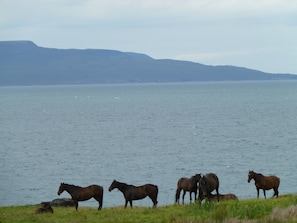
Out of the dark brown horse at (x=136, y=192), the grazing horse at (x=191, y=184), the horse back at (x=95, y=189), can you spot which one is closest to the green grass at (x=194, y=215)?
the horse back at (x=95, y=189)

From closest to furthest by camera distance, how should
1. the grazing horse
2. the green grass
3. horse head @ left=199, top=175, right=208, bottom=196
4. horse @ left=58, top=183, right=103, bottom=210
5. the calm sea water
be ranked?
the green grass
horse head @ left=199, top=175, right=208, bottom=196
horse @ left=58, top=183, right=103, bottom=210
the grazing horse
the calm sea water

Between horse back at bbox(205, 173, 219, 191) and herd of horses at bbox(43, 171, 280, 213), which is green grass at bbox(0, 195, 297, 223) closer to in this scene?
herd of horses at bbox(43, 171, 280, 213)

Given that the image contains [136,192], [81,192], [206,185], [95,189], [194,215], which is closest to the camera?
[194,215]

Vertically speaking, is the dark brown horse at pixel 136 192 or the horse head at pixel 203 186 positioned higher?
the horse head at pixel 203 186

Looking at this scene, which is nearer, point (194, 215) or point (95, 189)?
point (194, 215)

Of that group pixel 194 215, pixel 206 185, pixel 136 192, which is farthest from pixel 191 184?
pixel 194 215

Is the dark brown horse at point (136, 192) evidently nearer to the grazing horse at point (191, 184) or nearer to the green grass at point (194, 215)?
the grazing horse at point (191, 184)

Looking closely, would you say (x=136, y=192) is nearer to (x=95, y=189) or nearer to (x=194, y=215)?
(x=95, y=189)

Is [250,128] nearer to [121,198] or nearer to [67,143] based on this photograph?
[67,143]

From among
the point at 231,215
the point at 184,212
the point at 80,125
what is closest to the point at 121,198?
the point at 184,212

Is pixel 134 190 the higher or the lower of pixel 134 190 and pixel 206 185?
the lower

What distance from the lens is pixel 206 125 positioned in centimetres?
11738

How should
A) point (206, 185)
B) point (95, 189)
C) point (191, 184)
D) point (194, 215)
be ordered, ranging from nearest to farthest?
point (194, 215) → point (206, 185) → point (95, 189) → point (191, 184)

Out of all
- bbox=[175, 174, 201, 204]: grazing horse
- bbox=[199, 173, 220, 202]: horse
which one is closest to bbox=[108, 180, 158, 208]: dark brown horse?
bbox=[175, 174, 201, 204]: grazing horse
